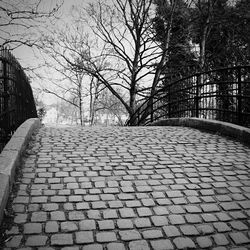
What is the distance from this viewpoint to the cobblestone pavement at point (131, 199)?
2604mm

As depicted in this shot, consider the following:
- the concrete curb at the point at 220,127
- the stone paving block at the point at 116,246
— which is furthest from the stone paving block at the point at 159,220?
the concrete curb at the point at 220,127

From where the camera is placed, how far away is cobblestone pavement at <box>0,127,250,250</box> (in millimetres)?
2604

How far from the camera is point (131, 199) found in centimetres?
331

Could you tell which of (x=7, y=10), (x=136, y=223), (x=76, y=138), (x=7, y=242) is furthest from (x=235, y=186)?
(x=7, y=10)

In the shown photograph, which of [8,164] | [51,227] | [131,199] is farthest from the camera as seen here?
[8,164]

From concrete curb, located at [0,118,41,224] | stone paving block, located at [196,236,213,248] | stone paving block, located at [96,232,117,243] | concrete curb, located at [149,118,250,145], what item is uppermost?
concrete curb, located at [149,118,250,145]

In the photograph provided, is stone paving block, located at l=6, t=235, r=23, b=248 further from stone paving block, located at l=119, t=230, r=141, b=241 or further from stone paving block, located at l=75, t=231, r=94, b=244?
stone paving block, located at l=119, t=230, r=141, b=241

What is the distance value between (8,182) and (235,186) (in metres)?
3.04

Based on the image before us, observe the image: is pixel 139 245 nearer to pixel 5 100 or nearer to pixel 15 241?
pixel 15 241

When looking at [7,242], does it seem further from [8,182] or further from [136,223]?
[136,223]

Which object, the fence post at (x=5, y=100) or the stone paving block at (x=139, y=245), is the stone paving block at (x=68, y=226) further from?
the fence post at (x=5, y=100)

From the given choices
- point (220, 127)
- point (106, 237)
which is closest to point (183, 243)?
point (106, 237)

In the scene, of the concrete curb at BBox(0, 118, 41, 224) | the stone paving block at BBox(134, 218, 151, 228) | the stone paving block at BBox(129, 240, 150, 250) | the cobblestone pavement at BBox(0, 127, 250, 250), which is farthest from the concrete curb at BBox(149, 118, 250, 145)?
the concrete curb at BBox(0, 118, 41, 224)

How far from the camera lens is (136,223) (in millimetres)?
2850
